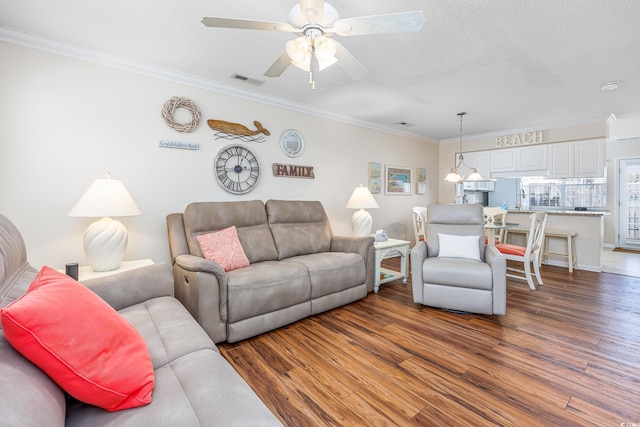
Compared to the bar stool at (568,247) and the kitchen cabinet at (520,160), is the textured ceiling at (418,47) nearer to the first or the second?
the kitchen cabinet at (520,160)

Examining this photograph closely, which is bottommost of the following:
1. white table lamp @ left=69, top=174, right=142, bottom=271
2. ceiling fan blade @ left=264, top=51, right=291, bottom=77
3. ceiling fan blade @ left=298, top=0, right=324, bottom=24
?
white table lamp @ left=69, top=174, right=142, bottom=271

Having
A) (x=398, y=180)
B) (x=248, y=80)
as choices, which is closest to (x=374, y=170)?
(x=398, y=180)

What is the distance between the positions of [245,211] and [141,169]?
1063mm

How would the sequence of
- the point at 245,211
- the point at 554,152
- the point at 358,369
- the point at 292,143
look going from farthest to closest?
1. the point at 554,152
2. the point at 292,143
3. the point at 245,211
4. the point at 358,369

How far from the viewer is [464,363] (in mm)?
2010

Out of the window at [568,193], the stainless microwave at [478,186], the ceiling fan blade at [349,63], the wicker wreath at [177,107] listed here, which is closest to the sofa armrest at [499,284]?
the ceiling fan blade at [349,63]

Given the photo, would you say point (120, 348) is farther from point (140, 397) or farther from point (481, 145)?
point (481, 145)

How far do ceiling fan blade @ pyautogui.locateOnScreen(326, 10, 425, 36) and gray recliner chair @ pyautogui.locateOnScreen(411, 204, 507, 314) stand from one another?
2050 millimetres

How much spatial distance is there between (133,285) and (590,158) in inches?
242

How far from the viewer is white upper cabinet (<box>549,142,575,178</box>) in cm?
472

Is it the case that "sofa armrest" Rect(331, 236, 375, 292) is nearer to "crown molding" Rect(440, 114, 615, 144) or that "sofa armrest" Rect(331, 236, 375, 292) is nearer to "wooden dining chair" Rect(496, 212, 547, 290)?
"wooden dining chair" Rect(496, 212, 547, 290)

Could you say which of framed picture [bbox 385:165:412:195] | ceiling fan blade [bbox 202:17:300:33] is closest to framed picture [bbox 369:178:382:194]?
framed picture [bbox 385:165:412:195]

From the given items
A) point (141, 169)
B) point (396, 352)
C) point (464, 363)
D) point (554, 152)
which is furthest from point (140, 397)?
point (554, 152)

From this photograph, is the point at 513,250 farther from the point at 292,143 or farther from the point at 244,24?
the point at 244,24
